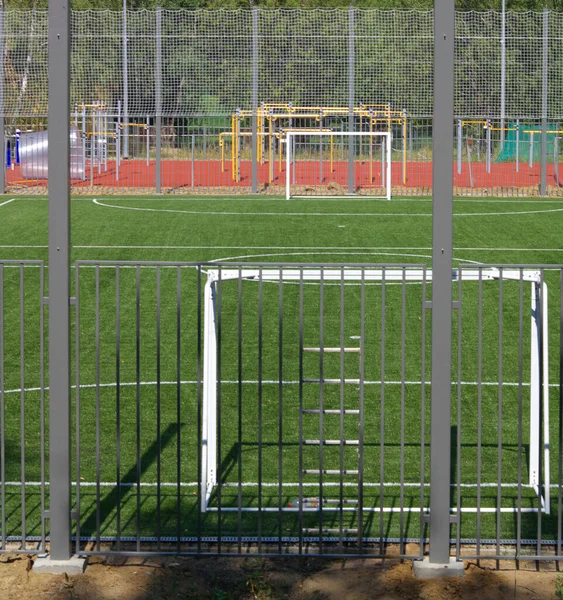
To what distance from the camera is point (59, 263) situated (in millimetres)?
Answer: 5809

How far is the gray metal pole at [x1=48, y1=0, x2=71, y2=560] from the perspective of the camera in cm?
578

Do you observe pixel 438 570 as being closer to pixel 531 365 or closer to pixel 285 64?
pixel 531 365

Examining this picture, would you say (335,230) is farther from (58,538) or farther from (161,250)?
(58,538)

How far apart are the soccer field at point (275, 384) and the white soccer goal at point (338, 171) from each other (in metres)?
6.07

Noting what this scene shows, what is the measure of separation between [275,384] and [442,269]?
16.3 ft

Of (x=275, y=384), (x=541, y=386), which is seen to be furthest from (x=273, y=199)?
(x=541, y=386)

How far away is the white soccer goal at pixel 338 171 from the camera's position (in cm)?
2964

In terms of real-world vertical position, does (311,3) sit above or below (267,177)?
above

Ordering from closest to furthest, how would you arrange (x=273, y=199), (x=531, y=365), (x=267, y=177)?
(x=531, y=365), (x=273, y=199), (x=267, y=177)

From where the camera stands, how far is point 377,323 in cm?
1362

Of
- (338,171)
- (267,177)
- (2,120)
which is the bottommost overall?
(267,177)

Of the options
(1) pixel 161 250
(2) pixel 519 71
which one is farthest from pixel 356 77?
(1) pixel 161 250

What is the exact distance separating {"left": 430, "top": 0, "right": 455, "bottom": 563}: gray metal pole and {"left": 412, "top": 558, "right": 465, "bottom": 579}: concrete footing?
9 cm

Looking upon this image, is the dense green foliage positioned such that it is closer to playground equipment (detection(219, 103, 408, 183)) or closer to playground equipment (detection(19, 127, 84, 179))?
playground equipment (detection(219, 103, 408, 183))
